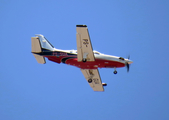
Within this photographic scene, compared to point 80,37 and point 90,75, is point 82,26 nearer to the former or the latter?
point 80,37

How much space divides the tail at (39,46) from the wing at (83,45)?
5.47 meters

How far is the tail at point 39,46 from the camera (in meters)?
43.9

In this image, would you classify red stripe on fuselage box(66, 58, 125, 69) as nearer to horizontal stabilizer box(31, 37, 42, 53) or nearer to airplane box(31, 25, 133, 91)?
airplane box(31, 25, 133, 91)

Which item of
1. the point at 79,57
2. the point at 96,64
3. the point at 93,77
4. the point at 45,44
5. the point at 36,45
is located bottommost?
the point at 93,77

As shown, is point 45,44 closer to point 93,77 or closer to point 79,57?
point 79,57

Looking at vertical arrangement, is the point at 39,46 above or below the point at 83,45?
above

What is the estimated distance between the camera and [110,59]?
144 ft

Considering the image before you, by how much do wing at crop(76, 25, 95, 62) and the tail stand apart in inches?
215

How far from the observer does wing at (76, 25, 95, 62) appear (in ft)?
128

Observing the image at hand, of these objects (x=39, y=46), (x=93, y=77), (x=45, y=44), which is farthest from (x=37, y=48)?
(x=93, y=77)

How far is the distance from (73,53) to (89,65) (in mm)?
2918

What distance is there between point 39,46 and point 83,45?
730 cm

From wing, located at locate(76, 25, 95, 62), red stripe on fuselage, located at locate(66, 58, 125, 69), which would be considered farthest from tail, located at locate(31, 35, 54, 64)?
wing, located at locate(76, 25, 95, 62)

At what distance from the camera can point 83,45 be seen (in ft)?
135
